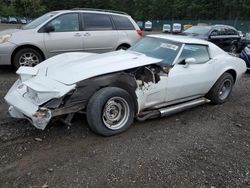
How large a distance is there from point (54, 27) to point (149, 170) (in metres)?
5.22

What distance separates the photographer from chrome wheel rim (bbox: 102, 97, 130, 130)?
362cm

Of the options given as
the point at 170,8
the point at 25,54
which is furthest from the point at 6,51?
the point at 170,8

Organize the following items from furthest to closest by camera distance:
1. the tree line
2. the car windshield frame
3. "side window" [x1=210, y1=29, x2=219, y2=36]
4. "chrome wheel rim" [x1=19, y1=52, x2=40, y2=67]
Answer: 1. the tree line
2. "side window" [x1=210, y1=29, x2=219, y2=36]
3. "chrome wheel rim" [x1=19, y1=52, x2=40, y2=67]
4. the car windshield frame

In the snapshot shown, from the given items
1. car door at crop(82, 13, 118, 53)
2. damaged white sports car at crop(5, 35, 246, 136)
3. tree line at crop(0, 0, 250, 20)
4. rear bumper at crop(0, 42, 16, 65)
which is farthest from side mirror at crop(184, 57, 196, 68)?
tree line at crop(0, 0, 250, 20)

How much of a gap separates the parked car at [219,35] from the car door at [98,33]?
5.18 m

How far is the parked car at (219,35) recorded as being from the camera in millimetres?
11578

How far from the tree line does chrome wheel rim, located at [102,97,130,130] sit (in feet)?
142

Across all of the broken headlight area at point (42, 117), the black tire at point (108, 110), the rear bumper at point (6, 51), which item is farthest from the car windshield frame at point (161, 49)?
the rear bumper at point (6, 51)

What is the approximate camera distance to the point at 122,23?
26.5 ft

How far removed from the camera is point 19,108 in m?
3.38

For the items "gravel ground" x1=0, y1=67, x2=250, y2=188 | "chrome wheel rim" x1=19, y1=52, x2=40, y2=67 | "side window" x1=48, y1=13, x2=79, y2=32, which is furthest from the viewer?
"side window" x1=48, y1=13, x2=79, y2=32

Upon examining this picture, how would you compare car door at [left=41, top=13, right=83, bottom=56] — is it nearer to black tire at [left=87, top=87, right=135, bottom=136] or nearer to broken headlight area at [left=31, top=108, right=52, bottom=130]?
black tire at [left=87, top=87, right=135, bottom=136]

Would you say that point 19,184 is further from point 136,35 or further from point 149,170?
point 136,35

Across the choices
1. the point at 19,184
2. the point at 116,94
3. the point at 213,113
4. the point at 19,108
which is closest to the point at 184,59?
the point at 213,113
